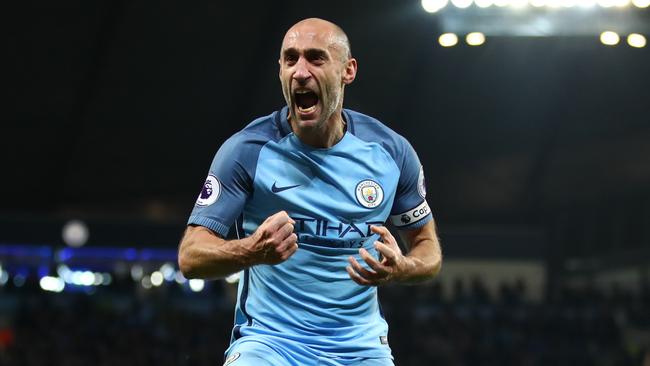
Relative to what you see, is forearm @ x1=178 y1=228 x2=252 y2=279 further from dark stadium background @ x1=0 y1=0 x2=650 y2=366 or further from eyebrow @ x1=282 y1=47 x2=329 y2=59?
dark stadium background @ x1=0 y1=0 x2=650 y2=366

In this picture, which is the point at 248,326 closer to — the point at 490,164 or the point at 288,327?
the point at 288,327

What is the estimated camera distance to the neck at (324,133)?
402 cm

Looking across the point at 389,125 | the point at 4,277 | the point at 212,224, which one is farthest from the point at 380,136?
the point at 389,125

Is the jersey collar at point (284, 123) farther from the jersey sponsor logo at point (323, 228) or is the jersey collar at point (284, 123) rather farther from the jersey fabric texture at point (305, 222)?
the jersey sponsor logo at point (323, 228)

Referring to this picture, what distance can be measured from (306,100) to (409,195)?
61 cm

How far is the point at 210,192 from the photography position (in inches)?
151

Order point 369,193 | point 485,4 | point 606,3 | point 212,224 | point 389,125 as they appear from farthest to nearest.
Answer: point 389,125 < point 606,3 < point 485,4 < point 369,193 < point 212,224

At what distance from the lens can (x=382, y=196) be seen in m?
4.04

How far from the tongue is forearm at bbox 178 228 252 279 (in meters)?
0.61

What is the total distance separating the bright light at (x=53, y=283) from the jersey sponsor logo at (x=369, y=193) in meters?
15.4

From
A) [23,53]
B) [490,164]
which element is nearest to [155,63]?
[23,53]

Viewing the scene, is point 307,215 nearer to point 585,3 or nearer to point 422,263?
point 422,263

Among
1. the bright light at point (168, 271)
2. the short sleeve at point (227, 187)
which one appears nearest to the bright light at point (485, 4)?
the bright light at point (168, 271)

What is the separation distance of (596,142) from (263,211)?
18.4 meters
